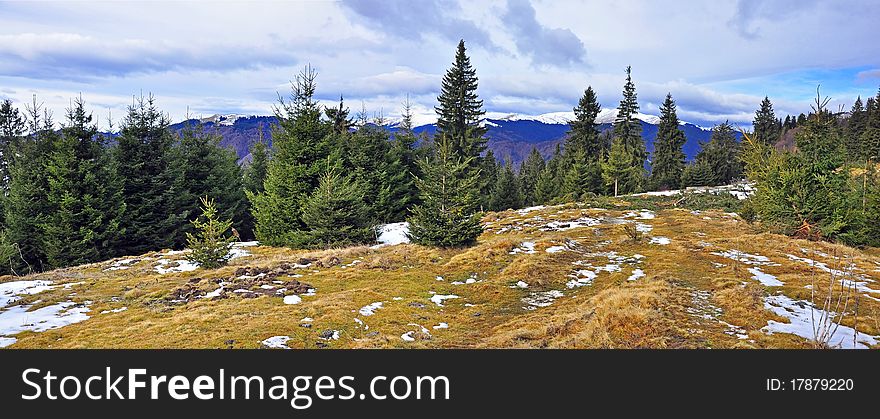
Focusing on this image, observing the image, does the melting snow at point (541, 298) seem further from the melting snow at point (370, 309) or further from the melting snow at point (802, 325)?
the melting snow at point (802, 325)

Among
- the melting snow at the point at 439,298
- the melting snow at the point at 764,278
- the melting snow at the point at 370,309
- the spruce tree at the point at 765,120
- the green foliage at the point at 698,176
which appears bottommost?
the melting snow at the point at 439,298

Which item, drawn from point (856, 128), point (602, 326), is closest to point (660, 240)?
point (602, 326)

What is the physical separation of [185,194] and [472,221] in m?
25.3

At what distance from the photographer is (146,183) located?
30141 millimetres

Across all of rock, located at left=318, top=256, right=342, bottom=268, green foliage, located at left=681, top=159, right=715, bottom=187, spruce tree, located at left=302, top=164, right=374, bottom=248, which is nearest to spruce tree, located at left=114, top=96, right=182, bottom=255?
spruce tree, located at left=302, top=164, right=374, bottom=248

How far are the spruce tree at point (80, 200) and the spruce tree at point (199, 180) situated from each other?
13.3 ft

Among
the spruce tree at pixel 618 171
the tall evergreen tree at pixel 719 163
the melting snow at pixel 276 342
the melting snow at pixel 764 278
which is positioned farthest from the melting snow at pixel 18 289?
the tall evergreen tree at pixel 719 163

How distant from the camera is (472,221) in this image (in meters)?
16.6

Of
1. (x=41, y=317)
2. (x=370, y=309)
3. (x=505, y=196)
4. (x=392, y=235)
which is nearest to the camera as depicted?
(x=41, y=317)

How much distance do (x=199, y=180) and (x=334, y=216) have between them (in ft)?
70.3

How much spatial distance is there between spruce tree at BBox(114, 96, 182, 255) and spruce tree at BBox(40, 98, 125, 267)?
1175 mm

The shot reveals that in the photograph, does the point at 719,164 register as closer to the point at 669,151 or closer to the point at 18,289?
the point at 669,151

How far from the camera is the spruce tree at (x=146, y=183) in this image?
2823 cm
